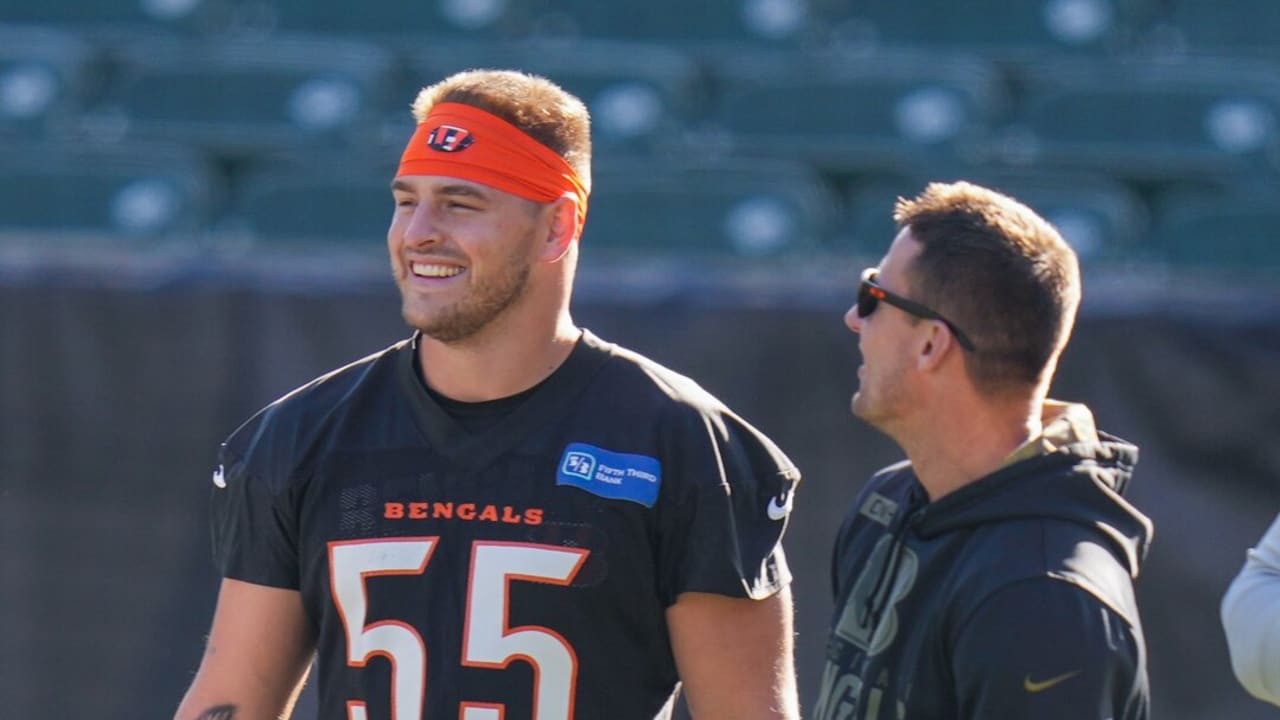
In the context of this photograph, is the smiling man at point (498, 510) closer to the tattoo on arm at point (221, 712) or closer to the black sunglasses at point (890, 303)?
the tattoo on arm at point (221, 712)

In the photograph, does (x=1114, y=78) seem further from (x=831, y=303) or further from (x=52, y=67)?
(x=52, y=67)

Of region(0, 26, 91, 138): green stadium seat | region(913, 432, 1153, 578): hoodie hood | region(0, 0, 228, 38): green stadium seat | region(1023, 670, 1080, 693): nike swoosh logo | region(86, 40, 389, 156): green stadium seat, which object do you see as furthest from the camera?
region(0, 0, 228, 38): green stadium seat

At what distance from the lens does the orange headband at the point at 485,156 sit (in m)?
2.63

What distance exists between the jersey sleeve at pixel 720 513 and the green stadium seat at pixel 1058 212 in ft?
13.3

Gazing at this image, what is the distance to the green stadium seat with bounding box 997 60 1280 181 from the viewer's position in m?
7.03

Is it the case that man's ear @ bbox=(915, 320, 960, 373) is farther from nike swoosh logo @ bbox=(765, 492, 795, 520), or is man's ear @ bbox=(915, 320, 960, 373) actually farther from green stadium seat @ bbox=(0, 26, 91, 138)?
green stadium seat @ bbox=(0, 26, 91, 138)

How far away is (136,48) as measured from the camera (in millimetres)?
7969

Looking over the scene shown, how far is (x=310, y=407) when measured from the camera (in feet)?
8.96

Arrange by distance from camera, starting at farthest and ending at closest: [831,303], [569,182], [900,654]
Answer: [831,303] < [569,182] < [900,654]

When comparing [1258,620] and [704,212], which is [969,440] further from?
[704,212]

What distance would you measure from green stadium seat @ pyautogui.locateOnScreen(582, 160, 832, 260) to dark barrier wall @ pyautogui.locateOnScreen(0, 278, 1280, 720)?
2.36 meters

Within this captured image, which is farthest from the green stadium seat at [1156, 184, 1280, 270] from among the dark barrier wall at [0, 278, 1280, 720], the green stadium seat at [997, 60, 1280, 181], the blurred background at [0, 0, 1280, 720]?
the dark barrier wall at [0, 278, 1280, 720]

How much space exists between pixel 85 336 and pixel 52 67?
12.3 feet

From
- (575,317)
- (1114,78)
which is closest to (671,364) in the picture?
(575,317)
